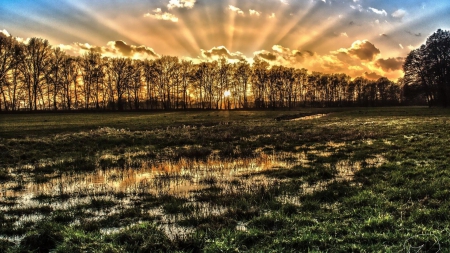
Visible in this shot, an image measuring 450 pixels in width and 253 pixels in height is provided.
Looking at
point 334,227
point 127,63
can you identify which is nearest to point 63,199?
point 334,227

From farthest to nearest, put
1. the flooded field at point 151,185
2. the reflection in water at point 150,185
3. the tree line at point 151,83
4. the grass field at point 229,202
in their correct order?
the tree line at point 151,83
the reflection in water at point 150,185
the flooded field at point 151,185
the grass field at point 229,202

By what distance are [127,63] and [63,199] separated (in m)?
91.9

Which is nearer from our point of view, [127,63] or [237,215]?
[237,215]

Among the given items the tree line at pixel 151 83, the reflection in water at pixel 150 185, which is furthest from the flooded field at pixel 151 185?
the tree line at pixel 151 83

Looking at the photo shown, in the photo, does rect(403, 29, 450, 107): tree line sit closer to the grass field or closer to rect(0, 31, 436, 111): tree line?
rect(0, 31, 436, 111): tree line

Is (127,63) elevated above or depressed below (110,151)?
above

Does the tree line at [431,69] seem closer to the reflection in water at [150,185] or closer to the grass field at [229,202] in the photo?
the grass field at [229,202]

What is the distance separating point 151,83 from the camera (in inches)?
3979

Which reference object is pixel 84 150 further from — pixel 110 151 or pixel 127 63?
pixel 127 63

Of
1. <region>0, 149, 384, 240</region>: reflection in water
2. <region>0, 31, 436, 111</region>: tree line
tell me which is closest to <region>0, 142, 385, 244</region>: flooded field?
<region>0, 149, 384, 240</region>: reflection in water

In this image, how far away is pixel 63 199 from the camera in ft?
31.5

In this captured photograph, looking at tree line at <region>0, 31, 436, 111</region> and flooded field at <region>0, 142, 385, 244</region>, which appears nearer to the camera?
flooded field at <region>0, 142, 385, 244</region>

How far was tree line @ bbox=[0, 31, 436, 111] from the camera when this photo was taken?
77562 mm

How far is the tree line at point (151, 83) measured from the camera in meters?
77.6
